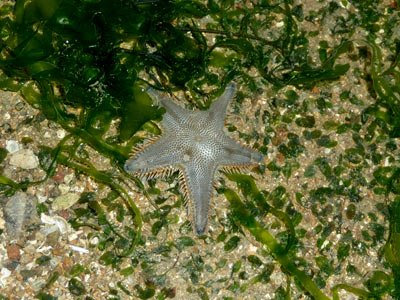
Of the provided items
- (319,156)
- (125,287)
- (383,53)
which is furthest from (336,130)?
(125,287)

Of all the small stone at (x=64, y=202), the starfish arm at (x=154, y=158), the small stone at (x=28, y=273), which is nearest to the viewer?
the starfish arm at (x=154, y=158)

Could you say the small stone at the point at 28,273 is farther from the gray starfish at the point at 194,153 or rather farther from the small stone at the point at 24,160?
the gray starfish at the point at 194,153

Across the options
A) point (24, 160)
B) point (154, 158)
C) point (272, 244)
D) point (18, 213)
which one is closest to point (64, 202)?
point (18, 213)

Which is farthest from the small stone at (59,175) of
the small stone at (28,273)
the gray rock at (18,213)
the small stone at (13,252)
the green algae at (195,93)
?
the small stone at (28,273)

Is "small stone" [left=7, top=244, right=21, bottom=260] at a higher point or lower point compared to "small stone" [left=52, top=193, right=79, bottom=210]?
lower

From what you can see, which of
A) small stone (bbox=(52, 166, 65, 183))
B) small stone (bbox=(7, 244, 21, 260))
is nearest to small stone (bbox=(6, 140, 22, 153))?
small stone (bbox=(52, 166, 65, 183))

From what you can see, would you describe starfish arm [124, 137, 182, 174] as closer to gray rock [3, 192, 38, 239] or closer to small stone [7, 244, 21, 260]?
gray rock [3, 192, 38, 239]
